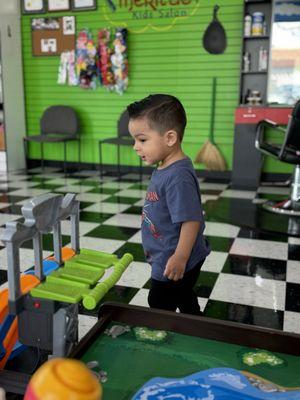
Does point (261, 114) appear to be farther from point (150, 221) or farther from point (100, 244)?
point (150, 221)

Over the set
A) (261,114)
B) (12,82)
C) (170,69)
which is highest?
(170,69)

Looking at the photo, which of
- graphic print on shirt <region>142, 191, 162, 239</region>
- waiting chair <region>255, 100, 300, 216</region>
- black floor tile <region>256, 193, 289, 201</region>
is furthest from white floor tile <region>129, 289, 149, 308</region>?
black floor tile <region>256, 193, 289, 201</region>

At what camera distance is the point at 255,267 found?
8.04 ft

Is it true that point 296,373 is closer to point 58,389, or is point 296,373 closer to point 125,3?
point 58,389

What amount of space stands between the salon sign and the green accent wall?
0.04 feet

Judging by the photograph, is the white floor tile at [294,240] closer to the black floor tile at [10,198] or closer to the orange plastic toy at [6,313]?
the orange plastic toy at [6,313]

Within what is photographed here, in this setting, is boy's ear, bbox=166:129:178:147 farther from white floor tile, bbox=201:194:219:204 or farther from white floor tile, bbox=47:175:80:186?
white floor tile, bbox=47:175:80:186

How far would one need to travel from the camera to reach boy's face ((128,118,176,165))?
1.18 meters

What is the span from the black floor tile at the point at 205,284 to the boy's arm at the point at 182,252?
0.93m

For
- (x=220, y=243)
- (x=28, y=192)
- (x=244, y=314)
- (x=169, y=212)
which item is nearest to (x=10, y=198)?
(x=28, y=192)

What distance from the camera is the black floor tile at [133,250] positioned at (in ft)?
8.52

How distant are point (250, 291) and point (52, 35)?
15.7 ft

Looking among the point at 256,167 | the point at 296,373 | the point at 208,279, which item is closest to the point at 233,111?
the point at 256,167

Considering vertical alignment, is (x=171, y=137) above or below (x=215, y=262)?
above
